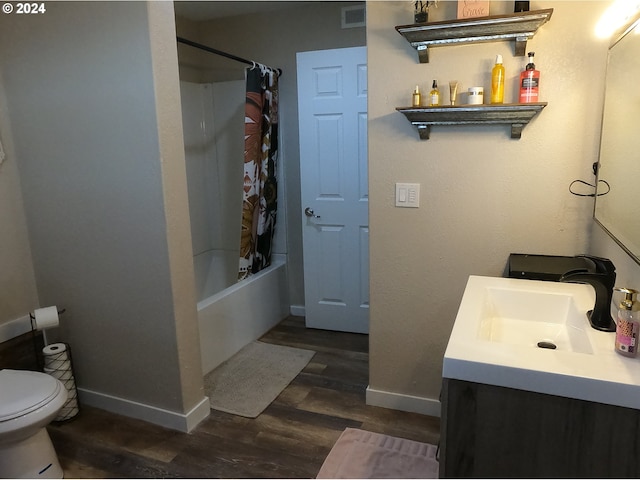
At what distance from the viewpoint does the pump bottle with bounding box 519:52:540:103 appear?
6.00ft

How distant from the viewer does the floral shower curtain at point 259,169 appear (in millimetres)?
3219

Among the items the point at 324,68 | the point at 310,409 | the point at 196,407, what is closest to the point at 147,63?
the point at 324,68

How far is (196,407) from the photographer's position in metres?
2.41

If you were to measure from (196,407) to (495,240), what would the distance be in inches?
67.2

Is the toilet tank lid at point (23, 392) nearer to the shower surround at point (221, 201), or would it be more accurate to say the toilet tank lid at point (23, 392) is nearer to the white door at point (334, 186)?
the shower surround at point (221, 201)

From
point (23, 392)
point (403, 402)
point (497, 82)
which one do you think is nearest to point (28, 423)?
point (23, 392)

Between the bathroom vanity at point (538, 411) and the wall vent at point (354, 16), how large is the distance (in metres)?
2.58

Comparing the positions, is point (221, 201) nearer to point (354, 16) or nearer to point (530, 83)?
point (354, 16)

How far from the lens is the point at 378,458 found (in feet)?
6.95

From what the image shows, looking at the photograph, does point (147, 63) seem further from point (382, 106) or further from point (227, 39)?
point (227, 39)

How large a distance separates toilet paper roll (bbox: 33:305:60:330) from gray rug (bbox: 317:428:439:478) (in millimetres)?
1518

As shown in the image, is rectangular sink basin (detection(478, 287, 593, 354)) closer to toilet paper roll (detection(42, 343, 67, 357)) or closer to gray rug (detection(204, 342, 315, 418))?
gray rug (detection(204, 342, 315, 418))

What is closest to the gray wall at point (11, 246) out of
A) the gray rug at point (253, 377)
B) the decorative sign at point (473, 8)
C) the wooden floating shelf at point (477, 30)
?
the gray rug at point (253, 377)

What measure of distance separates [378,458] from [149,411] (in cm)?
121
